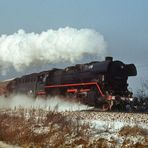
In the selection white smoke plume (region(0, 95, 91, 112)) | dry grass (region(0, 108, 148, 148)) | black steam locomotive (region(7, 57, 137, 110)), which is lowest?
dry grass (region(0, 108, 148, 148))

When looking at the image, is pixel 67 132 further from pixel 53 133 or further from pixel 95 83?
pixel 95 83

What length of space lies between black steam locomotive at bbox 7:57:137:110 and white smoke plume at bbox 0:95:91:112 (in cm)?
52

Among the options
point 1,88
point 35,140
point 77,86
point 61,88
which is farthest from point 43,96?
point 35,140

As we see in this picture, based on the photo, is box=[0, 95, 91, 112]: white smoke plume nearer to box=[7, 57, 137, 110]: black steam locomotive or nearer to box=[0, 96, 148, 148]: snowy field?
box=[7, 57, 137, 110]: black steam locomotive

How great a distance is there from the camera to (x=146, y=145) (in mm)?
12383

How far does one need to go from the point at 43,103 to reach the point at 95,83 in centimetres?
662

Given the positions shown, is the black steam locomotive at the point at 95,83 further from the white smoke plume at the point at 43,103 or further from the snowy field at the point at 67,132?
the snowy field at the point at 67,132

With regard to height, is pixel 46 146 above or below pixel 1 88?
below

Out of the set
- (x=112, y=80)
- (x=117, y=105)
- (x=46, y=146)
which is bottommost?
(x=46, y=146)

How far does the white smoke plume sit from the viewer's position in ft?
101

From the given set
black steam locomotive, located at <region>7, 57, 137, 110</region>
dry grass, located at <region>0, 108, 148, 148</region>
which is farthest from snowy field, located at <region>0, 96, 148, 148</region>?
black steam locomotive, located at <region>7, 57, 137, 110</region>

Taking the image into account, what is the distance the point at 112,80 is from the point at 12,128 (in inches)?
581

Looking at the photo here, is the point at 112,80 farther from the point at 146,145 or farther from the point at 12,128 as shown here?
the point at 146,145

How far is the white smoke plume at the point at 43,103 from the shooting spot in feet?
101
